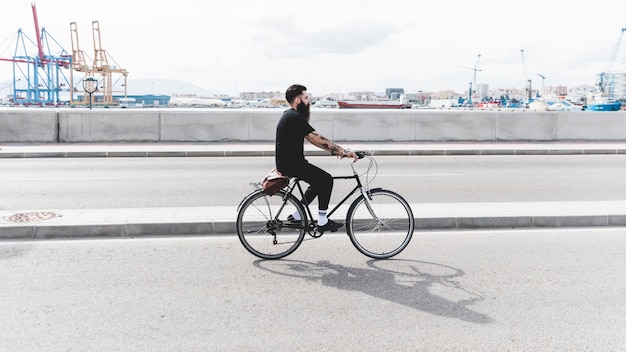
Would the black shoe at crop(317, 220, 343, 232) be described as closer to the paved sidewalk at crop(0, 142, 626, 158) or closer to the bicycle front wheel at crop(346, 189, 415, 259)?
the bicycle front wheel at crop(346, 189, 415, 259)

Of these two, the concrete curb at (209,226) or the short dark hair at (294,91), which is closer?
the short dark hair at (294,91)

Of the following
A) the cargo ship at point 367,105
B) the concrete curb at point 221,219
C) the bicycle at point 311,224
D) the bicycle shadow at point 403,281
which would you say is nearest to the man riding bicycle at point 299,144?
the bicycle at point 311,224

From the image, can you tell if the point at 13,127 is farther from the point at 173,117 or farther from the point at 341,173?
the point at 341,173

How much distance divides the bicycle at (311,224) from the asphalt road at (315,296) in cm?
18

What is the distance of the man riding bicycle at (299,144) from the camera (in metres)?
6.20

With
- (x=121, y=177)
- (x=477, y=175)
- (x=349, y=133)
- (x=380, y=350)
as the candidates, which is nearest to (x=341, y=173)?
(x=477, y=175)

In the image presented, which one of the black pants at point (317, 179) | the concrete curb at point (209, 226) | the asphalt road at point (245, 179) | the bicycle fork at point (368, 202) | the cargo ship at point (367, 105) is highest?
the cargo ship at point (367, 105)

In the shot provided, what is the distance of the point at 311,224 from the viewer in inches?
257

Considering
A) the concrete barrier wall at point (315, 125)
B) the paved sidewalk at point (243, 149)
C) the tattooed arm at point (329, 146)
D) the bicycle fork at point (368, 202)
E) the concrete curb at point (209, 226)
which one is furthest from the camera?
the concrete barrier wall at point (315, 125)

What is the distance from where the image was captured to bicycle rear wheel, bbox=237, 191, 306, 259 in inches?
255

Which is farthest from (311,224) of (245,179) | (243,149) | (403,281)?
(243,149)

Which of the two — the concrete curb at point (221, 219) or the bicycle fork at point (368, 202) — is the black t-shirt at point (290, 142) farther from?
the concrete curb at point (221, 219)

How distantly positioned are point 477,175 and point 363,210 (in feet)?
24.1

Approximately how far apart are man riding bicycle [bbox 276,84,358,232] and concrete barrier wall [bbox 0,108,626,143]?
15202mm
